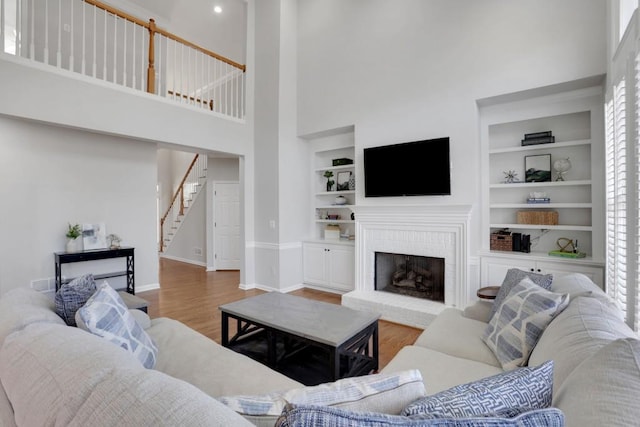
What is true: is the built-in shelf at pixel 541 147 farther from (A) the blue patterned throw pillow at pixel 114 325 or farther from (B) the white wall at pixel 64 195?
(B) the white wall at pixel 64 195

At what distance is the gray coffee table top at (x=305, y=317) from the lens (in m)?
2.16

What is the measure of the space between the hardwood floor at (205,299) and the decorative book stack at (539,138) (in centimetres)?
257

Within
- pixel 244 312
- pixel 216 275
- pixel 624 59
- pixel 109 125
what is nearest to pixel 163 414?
pixel 244 312

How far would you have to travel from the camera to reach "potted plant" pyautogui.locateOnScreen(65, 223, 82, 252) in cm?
421

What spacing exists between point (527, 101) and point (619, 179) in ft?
5.97

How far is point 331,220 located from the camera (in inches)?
211

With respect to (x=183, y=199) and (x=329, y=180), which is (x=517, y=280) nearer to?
(x=329, y=180)

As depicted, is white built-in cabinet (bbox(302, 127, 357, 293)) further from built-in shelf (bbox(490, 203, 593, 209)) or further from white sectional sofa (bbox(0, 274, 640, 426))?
white sectional sofa (bbox(0, 274, 640, 426))

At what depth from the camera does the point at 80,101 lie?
11.7ft

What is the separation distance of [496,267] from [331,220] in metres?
2.65

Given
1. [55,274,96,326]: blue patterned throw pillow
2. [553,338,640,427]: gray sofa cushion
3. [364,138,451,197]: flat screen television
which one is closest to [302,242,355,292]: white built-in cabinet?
[364,138,451,197]: flat screen television

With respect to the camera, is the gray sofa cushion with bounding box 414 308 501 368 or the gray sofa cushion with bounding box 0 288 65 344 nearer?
the gray sofa cushion with bounding box 0 288 65 344

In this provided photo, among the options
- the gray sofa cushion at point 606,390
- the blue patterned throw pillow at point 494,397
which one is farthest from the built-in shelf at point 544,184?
the blue patterned throw pillow at point 494,397

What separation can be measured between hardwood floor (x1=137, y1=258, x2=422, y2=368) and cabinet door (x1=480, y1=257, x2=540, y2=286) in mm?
1021
